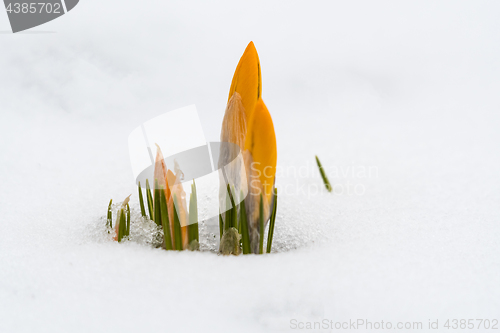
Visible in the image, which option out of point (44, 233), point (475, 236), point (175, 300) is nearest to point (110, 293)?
point (175, 300)

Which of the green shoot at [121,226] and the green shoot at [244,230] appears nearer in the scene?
the green shoot at [244,230]

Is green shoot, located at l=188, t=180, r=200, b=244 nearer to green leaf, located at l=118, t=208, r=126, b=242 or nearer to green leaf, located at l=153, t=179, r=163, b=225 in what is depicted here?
green leaf, located at l=153, t=179, r=163, b=225

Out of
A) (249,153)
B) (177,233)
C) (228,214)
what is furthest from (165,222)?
(249,153)

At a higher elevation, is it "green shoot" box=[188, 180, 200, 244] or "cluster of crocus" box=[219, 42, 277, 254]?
"cluster of crocus" box=[219, 42, 277, 254]

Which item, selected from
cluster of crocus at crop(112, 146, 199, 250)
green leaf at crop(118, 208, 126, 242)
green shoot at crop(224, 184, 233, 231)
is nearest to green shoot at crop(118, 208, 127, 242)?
green leaf at crop(118, 208, 126, 242)

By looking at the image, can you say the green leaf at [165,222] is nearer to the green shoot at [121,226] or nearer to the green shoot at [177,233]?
the green shoot at [177,233]

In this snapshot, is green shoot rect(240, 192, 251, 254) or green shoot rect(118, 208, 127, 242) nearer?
green shoot rect(240, 192, 251, 254)

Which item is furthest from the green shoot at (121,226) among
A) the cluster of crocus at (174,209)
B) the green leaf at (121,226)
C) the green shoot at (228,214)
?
the green shoot at (228,214)

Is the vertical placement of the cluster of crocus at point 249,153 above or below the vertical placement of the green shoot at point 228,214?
above
